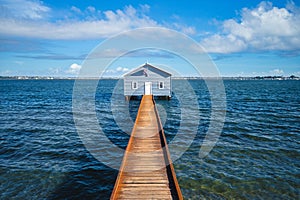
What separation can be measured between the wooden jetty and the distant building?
2124 centimetres

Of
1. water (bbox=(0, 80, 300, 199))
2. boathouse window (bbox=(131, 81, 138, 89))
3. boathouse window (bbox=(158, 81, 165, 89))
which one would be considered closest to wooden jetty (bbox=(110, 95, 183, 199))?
water (bbox=(0, 80, 300, 199))

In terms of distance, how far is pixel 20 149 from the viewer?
1374 cm

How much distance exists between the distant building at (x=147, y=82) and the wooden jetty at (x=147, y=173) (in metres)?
21.2

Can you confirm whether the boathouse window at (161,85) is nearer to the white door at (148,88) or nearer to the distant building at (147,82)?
the distant building at (147,82)

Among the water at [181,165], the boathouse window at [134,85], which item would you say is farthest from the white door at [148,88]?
the water at [181,165]

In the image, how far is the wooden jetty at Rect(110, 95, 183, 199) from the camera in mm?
6691

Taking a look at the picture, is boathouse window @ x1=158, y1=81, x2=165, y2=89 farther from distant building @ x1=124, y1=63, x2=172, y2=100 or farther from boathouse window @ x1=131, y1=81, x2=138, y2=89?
boathouse window @ x1=131, y1=81, x2=138, y2=89

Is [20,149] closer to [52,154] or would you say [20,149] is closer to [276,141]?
[52,154]

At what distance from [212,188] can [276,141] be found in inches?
332

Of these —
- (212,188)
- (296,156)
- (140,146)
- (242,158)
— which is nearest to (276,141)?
(296,156)

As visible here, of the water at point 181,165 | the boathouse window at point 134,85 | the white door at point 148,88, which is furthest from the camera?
the white door at point 148,88

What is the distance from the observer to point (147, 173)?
7969 mm

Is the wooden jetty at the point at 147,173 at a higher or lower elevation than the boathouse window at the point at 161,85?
lower

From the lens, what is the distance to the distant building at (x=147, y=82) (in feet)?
107
